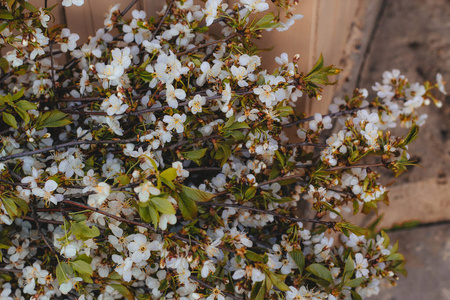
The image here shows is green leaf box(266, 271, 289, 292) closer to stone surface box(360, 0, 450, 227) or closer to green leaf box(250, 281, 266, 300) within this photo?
green leaf box(250, 281, 266, 300)

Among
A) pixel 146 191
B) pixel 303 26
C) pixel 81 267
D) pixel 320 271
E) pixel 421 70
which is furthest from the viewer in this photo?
pixel 421 70

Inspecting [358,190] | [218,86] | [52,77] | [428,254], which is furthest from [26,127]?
[428,254]

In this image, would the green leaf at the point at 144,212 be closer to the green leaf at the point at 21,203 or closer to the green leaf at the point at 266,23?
the green leaf at the point at 21,203

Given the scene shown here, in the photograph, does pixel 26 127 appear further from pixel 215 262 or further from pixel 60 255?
pixel 215 262

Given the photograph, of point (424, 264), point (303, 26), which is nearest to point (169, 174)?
point (303, 26)

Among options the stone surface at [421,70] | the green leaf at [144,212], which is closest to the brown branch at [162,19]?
the green leaf at [144,212]

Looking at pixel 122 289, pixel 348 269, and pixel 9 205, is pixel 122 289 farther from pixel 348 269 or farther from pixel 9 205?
pixel 348 269
